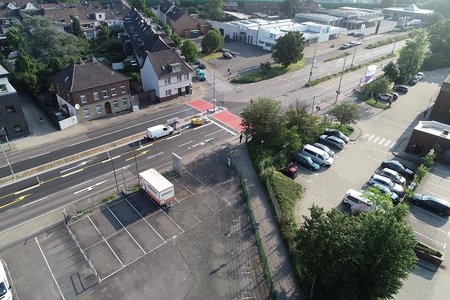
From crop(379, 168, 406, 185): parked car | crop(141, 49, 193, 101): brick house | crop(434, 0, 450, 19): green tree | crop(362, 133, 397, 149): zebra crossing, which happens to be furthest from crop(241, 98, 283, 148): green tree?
crop(434, 0, 450, 19): green tree

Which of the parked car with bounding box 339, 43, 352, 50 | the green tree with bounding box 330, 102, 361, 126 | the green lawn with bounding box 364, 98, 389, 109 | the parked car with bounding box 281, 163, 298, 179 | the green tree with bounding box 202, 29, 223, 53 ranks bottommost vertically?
the green lawn with bounding box 364, 98, 389, 109

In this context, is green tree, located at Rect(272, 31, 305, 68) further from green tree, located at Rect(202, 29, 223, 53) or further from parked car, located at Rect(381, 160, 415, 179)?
parked car, located at Rect(381, 160, 415, 179)

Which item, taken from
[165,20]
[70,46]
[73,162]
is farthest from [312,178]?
[165,20]

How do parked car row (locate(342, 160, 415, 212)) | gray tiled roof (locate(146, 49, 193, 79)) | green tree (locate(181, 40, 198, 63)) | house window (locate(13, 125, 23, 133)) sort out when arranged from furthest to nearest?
green tree (locate(181, 40, 198, 63)) → gray tiled roof (locate(146, 49, 193, 79)) → house window (locate(13, 125, 23, 133)) → parked car row (locate(342, 160, 415, 212))

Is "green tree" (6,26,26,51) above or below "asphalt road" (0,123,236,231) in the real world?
above

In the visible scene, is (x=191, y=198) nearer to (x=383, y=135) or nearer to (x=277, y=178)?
(x=277, y=178)

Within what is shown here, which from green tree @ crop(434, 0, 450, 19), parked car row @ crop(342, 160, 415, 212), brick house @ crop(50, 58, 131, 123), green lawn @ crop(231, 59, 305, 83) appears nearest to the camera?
parked car row @ crop(342, 160, 415, 212)

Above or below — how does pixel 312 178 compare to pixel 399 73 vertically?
below
